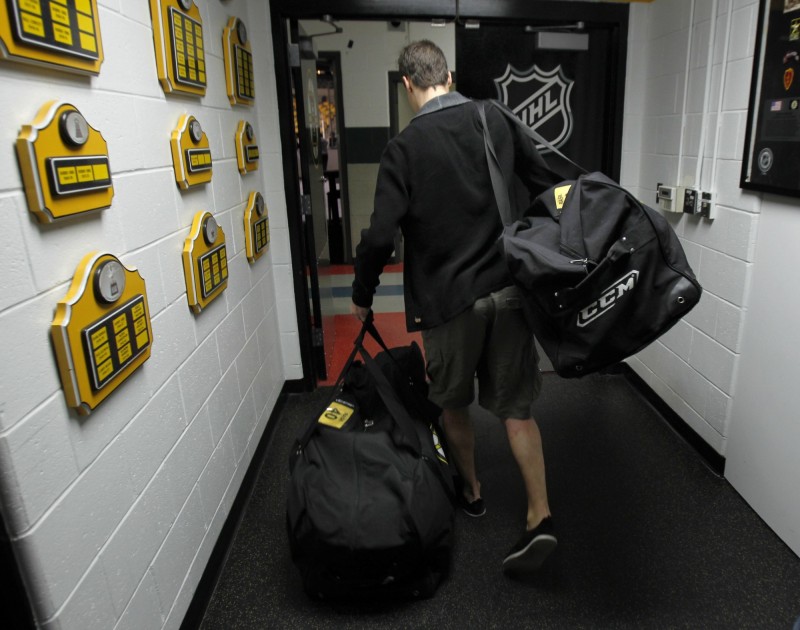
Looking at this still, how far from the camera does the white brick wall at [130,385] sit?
34.4 inches

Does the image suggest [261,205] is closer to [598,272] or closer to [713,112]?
[598,272]

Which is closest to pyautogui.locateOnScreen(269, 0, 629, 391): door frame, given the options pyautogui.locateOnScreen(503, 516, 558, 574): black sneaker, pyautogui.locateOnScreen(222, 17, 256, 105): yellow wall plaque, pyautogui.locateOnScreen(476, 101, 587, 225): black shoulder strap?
pyautogui.locateOnScreen(222, 17, 256, 105): yellow wall plaque

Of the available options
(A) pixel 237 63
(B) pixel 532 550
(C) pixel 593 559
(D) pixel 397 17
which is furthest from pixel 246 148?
(C) pixel 593 559

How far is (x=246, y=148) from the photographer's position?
85.2 inches

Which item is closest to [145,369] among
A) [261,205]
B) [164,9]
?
[164,9]

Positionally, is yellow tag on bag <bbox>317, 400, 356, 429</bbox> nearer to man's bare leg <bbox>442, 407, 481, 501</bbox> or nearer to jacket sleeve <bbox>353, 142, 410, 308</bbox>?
man's bare leg <bbox>442, 407, 481, 501</bbox>

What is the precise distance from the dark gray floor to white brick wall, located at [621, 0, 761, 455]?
316mm

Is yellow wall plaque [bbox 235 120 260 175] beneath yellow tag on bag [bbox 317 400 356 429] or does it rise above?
above

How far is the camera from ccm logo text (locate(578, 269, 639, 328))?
1273mm

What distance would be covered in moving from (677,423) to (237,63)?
7.66ft

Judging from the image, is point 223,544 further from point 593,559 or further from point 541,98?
point 541,98

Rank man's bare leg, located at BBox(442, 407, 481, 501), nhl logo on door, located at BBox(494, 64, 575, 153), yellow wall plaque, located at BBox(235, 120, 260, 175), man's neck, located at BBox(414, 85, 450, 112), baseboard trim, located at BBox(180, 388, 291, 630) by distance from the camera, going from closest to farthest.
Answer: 1. baseboard trim, located at BBox(180, 388, 291, 630)
2. man's neck, located at BBox(414, 85, 450, 112)
3. man's bare leg, located at BBox(442, 407, 481, 501)
4. yellow wall plaque, located at BBox(235, 120, 260, 175)
5. nhl logo on door, located at BBox(494, 64, 575, 153)

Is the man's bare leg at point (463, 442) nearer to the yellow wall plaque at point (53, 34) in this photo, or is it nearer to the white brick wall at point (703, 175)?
the white brick wall at point (703, 175)

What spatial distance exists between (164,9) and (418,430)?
1.35 meters
